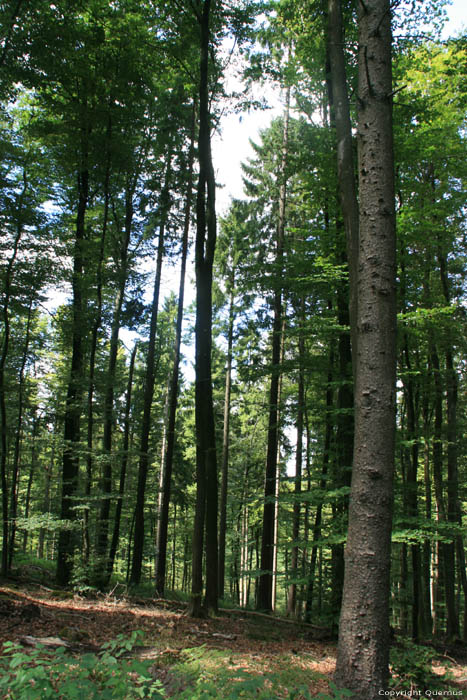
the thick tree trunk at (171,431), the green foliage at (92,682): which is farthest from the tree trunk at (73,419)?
the green foliage at (92,682)

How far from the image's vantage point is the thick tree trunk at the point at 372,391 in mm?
3107

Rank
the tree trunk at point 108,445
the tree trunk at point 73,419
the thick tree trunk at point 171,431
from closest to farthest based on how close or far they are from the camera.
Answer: the tree trunk at point 108,445 → the tree trunk at point 73,419 → the thick tree trunk at point 171,431

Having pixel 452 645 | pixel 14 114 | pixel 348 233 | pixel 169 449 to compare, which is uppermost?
pixel 14 114

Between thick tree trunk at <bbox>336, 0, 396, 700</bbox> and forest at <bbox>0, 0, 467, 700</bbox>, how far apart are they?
0.06 ft

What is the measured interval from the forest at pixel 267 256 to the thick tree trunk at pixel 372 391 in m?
0.02

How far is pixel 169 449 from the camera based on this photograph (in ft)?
39.0

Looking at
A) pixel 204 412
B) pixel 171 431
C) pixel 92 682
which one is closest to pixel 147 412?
pixel 171 431

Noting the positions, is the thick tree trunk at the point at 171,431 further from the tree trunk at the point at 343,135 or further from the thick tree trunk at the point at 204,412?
the tree trunk at the point at 343,135

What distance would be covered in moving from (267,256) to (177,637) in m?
12.5

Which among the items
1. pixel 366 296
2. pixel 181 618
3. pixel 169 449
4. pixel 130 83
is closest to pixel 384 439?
pixel 366 296

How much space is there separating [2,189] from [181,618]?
10847 millimetres

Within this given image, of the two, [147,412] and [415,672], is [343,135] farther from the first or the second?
[147,412]

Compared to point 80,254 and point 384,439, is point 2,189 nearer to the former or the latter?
point 80,254

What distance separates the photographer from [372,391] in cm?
350
